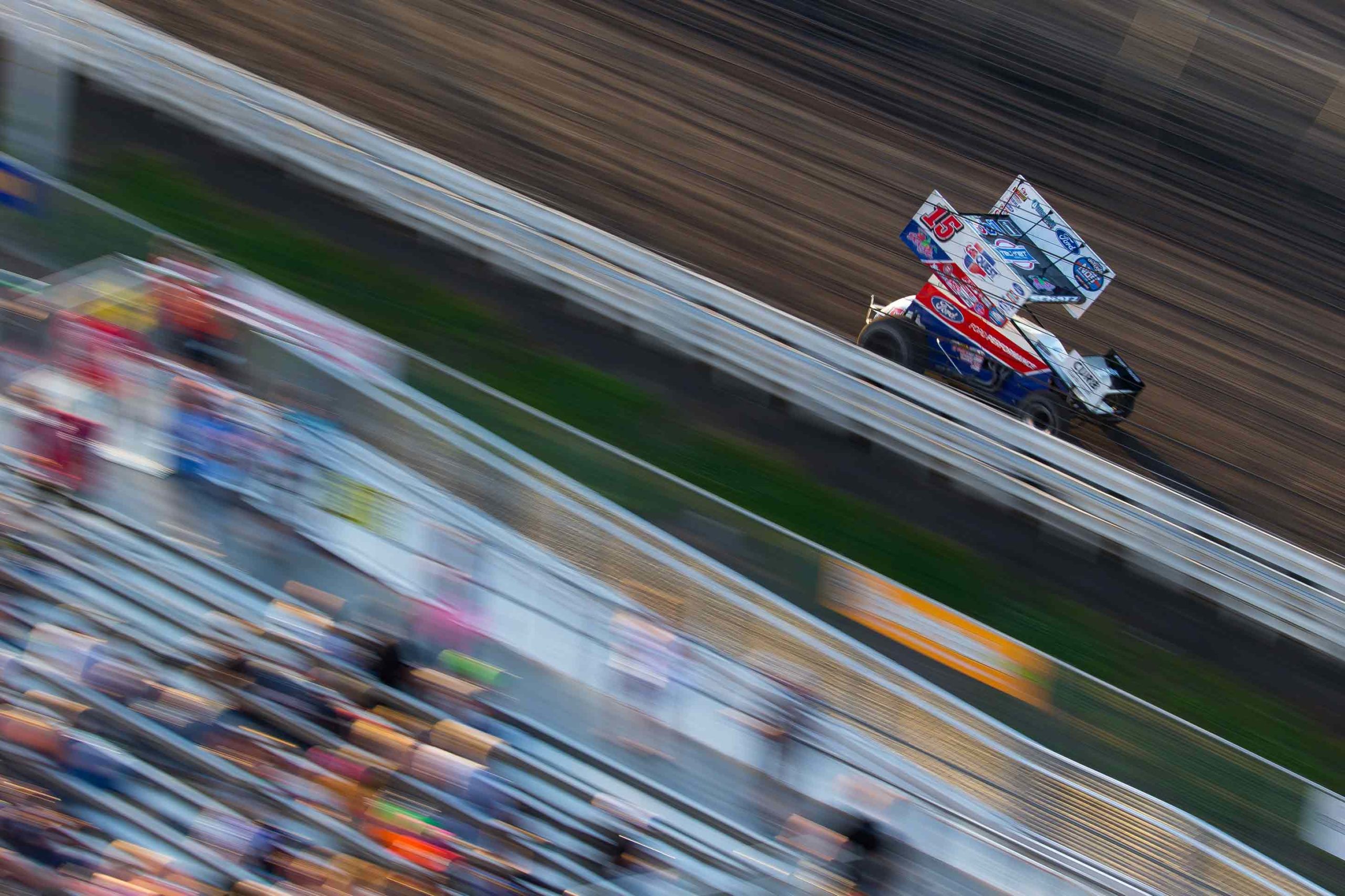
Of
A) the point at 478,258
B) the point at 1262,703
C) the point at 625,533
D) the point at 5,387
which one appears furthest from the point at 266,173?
the point at 1262,703

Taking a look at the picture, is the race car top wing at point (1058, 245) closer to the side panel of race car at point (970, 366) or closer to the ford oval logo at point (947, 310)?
the side panel of race car at point (970, 366)

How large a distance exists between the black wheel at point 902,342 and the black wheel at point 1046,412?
3.00 feet

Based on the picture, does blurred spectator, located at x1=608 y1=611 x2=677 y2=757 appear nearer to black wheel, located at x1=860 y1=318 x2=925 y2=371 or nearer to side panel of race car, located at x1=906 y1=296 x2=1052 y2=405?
black wheel, located at x1=860 y1=318 x2=925 y2=371

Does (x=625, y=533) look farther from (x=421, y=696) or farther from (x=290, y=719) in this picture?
(x=290, y=719)

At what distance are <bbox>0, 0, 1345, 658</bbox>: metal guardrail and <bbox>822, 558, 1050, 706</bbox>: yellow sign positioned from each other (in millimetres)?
2291

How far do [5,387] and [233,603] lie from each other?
2.17m

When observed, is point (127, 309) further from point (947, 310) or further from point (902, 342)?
point (947, 310)

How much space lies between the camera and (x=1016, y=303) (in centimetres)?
1060

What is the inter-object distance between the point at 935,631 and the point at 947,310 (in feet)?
11.4

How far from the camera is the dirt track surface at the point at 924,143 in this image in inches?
467

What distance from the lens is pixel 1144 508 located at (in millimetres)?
10086

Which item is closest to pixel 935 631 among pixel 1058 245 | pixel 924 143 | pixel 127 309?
pixel 1058 245

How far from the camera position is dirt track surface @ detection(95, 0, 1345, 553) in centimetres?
1187

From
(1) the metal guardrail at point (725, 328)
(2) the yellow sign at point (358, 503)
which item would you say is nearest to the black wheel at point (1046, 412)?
(1) the metal guardrail at point (725, 328)
